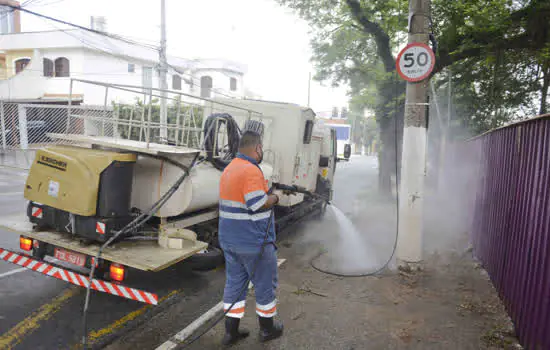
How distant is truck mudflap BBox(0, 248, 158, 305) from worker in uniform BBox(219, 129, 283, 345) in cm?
78

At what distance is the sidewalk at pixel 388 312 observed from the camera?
379 centimetres

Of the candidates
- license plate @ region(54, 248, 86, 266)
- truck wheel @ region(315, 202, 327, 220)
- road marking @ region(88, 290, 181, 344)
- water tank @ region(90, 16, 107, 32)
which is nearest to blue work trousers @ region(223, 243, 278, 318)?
road marking @ region(88, 290, 181, 344)

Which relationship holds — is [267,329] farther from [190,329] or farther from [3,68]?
[3,68]

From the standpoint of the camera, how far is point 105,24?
→ 29.8 m

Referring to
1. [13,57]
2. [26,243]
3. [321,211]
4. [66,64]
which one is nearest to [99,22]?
[66,64]

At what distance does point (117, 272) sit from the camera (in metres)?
3.89

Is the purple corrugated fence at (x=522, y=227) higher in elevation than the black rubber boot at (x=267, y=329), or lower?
higher

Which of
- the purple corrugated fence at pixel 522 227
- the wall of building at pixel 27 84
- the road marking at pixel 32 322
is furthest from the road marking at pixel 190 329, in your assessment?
the wall of building at pixel 27 84

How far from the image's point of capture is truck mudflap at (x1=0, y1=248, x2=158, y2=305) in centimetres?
374

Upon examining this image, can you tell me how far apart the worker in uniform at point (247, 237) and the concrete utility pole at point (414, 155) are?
2677 mm

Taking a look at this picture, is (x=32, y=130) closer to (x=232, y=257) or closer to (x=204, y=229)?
(x=204, y=229)

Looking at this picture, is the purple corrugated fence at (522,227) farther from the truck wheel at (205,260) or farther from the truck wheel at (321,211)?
the truck wheel at (321,211)

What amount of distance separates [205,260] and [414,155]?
3.23 meters

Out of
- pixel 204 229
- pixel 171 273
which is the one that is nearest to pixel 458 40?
pixel 204 229
